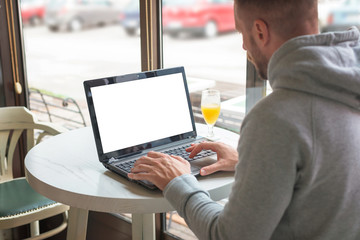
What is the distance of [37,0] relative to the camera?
3023 mm

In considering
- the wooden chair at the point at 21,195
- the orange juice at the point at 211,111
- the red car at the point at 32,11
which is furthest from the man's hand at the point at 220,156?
the red car at the point at 32,11

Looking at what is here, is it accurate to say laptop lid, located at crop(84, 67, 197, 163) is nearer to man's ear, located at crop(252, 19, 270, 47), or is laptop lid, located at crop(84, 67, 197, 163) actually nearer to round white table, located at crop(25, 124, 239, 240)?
round white table, located at crop(25, 124, 239, 240)

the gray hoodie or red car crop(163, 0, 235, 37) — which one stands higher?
red car crop(163, 0, 235, 37)

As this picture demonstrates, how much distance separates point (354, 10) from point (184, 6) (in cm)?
79

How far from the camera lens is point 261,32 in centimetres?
103

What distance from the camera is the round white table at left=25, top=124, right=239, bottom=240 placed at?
1324 millimetres

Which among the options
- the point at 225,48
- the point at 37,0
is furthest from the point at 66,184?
the point at 37,0

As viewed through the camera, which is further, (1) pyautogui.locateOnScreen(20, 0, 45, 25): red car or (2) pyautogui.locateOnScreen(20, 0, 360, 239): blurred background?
(1) pyautogui.locateOnScreen(20, 0, 45, 25): red car

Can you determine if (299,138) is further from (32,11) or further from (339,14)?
(32,11)

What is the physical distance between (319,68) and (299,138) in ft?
0.48

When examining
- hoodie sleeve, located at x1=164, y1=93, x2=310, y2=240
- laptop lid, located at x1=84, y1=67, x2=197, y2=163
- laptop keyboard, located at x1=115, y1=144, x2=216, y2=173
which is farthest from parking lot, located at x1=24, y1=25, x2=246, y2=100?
hoodie sleeve, located at x1=164, y1=93, x2=310, y2=240

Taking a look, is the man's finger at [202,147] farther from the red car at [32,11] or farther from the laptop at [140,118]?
the red car at [32,11]

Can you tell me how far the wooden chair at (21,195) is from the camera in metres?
2.13

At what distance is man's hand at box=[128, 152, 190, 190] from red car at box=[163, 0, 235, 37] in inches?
34.0
